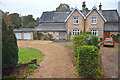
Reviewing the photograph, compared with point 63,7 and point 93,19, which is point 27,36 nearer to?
point 93,19

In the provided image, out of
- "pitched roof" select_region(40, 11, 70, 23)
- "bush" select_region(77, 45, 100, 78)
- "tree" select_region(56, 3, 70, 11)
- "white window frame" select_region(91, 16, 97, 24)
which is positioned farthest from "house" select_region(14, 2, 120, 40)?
"tree" select_region(56, 3, 70, 11)

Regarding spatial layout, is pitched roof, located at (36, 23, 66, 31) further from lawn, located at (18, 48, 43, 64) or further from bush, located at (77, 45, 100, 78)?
bush, located at (77, 45, 100, 78)

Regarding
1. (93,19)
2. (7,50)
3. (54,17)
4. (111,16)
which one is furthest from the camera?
(54,17)

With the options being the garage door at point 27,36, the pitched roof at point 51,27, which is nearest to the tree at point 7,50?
the pitched roof at point 51,27

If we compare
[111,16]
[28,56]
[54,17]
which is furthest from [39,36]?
[111,16]

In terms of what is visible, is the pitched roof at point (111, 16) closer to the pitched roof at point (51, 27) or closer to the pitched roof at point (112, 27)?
the pitched roof at point (112, 27)

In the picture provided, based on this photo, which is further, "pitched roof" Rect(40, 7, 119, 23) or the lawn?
"pitched roof" Rect(40, 7, 119, 23)

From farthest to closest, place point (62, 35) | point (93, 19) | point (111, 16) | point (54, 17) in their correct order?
point (54, 17) < point (111, 16) < point (62, 35) < point (93, 19)

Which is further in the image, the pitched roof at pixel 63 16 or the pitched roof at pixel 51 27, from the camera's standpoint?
the pitched roof at pixel 63 16

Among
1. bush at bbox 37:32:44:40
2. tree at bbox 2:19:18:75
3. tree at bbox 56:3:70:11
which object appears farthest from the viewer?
tree at bbox 56:3:70:11

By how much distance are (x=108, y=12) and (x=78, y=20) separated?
33.1 ft

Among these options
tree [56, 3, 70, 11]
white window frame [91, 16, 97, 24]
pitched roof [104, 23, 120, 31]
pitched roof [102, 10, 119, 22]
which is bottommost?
pitched roof [104, 23, 120, 31]

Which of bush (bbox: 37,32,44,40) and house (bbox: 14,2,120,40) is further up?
house (bbox: 14,2,120,40)

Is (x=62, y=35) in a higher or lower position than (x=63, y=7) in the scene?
lower
